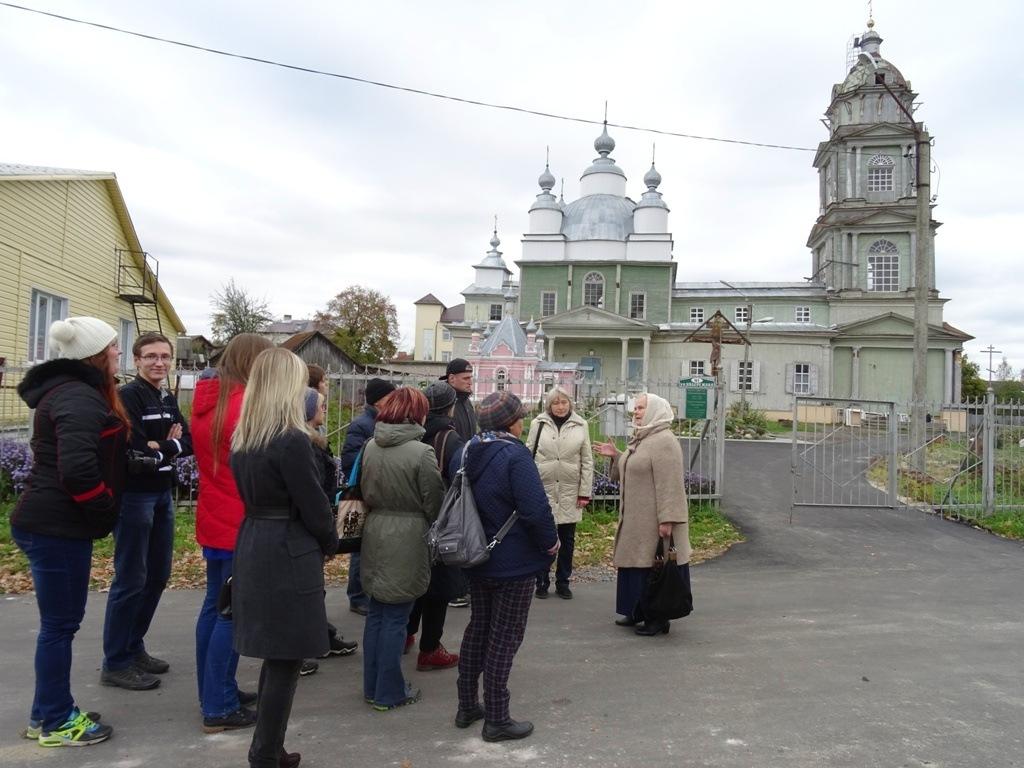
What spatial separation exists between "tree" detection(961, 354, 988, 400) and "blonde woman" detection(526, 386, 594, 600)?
5949 cm

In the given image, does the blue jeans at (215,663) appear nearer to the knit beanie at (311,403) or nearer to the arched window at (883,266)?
the knit beanie at (311,403)

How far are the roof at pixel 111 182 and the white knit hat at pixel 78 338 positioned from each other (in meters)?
13.1

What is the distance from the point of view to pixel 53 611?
3387 millimetres

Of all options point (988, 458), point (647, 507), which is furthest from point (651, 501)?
point (988, 458)

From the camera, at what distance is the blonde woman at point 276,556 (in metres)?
3.06

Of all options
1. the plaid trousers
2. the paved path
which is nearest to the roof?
the paved path

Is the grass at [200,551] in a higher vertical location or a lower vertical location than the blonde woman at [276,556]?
lower

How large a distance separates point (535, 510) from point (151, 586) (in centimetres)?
246

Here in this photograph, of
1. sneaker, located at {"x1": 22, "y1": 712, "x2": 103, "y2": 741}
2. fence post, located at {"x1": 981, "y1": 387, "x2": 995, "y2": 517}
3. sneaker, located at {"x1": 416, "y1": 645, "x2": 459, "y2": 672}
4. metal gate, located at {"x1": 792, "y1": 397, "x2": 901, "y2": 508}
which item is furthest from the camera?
fence post, located at {"x1": 981, "y1": 387, "x2": 995, "y2": 517}

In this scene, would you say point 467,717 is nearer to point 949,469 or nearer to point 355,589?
point 355,589

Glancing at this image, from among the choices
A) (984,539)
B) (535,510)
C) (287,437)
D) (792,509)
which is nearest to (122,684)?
(287,437)

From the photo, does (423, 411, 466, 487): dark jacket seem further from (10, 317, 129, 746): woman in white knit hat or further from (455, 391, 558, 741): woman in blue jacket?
(10, 317, 129, 746): woman in white knit hat

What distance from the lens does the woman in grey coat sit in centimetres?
391

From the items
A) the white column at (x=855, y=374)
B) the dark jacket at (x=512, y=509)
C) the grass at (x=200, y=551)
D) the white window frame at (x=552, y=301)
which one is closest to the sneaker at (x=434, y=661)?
the dark jacket at (x=512, y=509)
